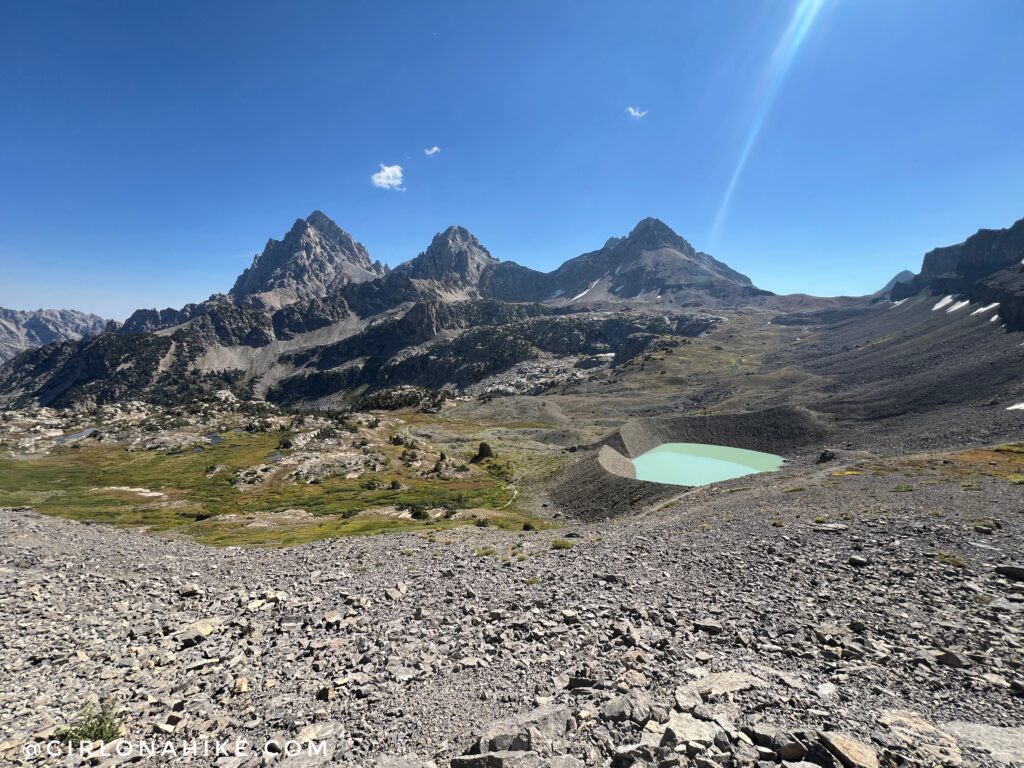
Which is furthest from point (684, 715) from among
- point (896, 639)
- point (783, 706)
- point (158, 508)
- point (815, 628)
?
point (158, 508)

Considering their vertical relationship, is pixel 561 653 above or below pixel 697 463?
above

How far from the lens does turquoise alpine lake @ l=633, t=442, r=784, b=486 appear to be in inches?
3155

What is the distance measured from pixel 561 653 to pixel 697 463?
86076mm

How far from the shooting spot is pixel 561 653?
1363cm

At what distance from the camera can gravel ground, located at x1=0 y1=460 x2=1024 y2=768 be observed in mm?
9469

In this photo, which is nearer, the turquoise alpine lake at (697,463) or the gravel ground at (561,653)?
the gravel ground at (561,653)

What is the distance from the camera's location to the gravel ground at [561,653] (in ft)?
31.1

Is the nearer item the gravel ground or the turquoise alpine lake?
the gravel ground

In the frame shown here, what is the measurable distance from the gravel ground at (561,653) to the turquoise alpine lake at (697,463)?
55.5m

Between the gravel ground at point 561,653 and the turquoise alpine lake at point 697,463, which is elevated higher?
the gravel ground at point 561,653

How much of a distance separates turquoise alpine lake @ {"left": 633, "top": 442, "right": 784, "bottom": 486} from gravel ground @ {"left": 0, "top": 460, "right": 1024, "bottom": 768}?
5546 centimetres

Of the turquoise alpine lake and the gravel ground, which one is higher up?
the gravel ground

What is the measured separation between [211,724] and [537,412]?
567ft

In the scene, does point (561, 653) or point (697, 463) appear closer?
point (561, 653)
